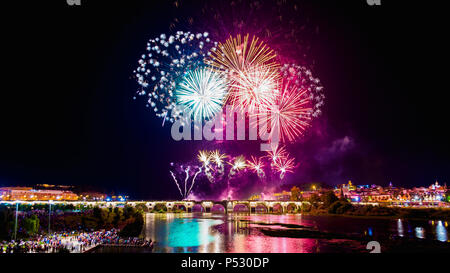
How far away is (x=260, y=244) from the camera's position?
116 feet

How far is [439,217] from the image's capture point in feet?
247
